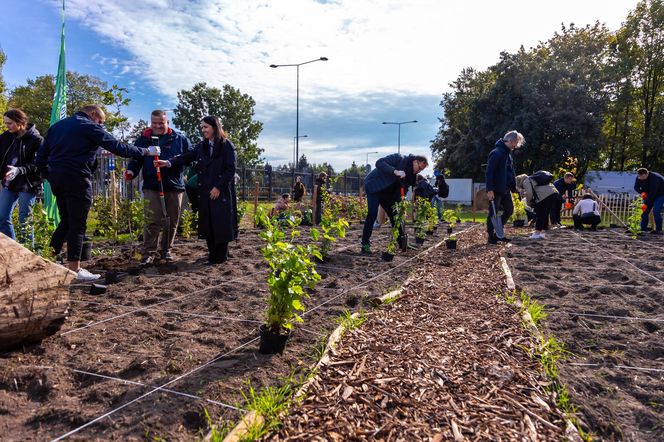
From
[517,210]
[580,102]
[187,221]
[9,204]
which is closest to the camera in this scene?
[9,204]

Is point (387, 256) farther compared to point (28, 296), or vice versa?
point (387, 256)

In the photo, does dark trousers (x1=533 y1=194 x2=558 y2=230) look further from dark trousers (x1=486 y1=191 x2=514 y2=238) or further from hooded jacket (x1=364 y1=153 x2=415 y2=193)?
hooded jacket (x1=364 y1=153 x2=415 y2=193)

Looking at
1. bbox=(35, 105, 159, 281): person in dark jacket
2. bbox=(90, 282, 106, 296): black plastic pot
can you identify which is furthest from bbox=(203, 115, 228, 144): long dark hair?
bbox=(90, 282, 106, 296): black plastic pot

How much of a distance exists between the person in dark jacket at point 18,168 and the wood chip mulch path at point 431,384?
13.7 ft

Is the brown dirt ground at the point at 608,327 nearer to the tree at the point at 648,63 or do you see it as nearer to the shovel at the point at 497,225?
the shovel at the point at 497,225

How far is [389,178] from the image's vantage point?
236 inches

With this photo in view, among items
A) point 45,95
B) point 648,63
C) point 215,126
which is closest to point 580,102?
point 648,63

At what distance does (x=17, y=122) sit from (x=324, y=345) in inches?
179

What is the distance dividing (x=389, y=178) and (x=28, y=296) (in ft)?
14.6

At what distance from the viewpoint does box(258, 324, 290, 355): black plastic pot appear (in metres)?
2.54

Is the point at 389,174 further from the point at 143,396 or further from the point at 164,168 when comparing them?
the point at 143,396

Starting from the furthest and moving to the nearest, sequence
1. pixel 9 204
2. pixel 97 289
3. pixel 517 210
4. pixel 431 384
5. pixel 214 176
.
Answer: pixel 517 210
pixel 214 176
pixel 9 204
pixel 97 289
pixel 431 384

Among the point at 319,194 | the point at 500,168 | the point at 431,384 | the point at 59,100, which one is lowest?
the point at 431,384

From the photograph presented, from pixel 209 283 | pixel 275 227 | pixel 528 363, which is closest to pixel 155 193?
pixel 209 283
